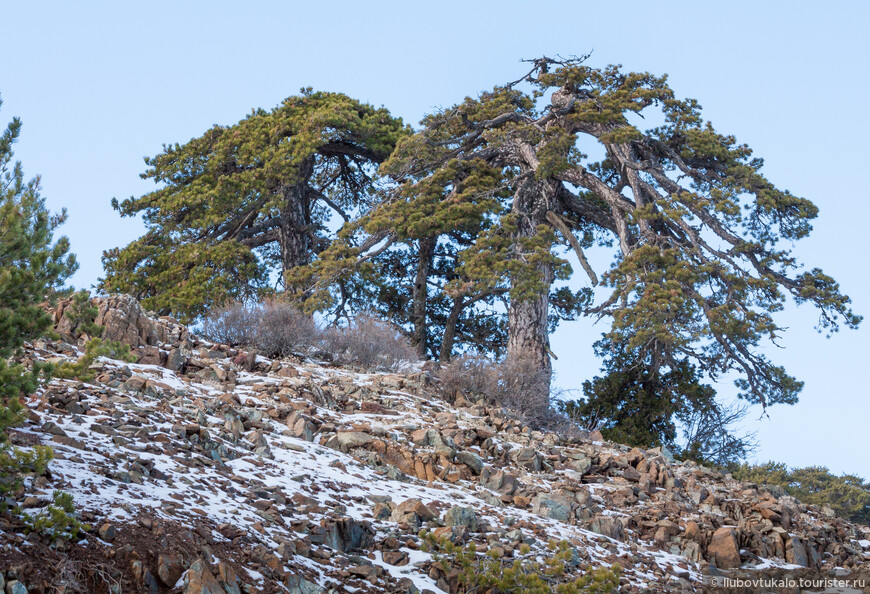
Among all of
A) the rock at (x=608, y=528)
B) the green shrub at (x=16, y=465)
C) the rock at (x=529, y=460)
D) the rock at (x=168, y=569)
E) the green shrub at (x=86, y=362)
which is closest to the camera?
the rock at (x=168, y=569)

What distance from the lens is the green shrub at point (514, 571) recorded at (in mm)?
6496

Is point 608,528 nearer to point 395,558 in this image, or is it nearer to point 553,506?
point 553,506

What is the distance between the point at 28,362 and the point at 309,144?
12.7 meters

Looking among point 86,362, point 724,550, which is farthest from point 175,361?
point 724,550

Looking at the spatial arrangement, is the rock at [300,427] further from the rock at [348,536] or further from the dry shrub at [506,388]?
the dry shrub at [506,388]


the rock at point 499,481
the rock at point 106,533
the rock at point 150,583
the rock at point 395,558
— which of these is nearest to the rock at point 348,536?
the rock at point 395,558

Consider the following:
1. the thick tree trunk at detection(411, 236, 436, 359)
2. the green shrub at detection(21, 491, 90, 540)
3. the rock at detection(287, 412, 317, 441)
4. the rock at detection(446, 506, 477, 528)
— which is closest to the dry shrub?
the rock at detection(287, 412, 317, 441)

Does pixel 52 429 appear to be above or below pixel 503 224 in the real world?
below

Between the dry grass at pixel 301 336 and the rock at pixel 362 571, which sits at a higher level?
the dry grass at pixel 301 336

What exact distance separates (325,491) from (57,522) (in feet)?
9.16

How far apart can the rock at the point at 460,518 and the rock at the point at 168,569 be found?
2829 mm

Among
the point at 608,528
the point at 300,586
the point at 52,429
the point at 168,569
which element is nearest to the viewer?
the point at 168,569

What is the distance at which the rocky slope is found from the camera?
6016 millimetres

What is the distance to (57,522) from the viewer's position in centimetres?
559
